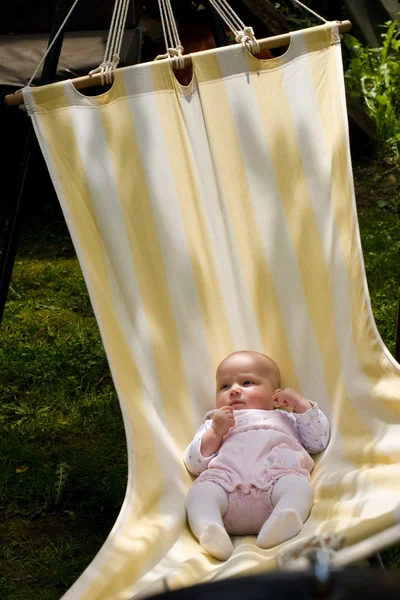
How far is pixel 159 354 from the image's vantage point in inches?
97.7

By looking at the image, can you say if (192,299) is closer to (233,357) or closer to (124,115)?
(233,357)

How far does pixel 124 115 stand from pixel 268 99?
0.44 meters

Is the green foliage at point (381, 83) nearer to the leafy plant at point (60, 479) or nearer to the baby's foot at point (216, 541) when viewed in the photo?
the leafy plant at point (60, 479)

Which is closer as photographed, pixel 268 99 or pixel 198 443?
pixel 198 443

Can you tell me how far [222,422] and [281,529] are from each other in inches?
15.1

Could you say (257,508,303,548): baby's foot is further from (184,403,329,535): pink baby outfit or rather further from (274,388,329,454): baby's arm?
(274,388,329,454): baby's arm

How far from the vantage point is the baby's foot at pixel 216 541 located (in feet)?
6.28

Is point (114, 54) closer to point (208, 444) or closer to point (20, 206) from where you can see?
point (20, 206)

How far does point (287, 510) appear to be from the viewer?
1939 mm

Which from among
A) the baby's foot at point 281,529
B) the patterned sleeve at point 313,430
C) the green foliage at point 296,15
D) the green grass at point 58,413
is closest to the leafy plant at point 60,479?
the green grass at point 58,413

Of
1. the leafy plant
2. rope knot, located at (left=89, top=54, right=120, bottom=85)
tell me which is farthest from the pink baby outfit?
rope knot, located at (left=89, top=54, right=120, bottom=85)

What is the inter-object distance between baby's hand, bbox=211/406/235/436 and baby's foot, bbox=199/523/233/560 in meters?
0.33

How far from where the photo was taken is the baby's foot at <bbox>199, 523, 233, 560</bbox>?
1913 mm

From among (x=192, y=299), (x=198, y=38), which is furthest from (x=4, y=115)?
(x=192, y=299)
